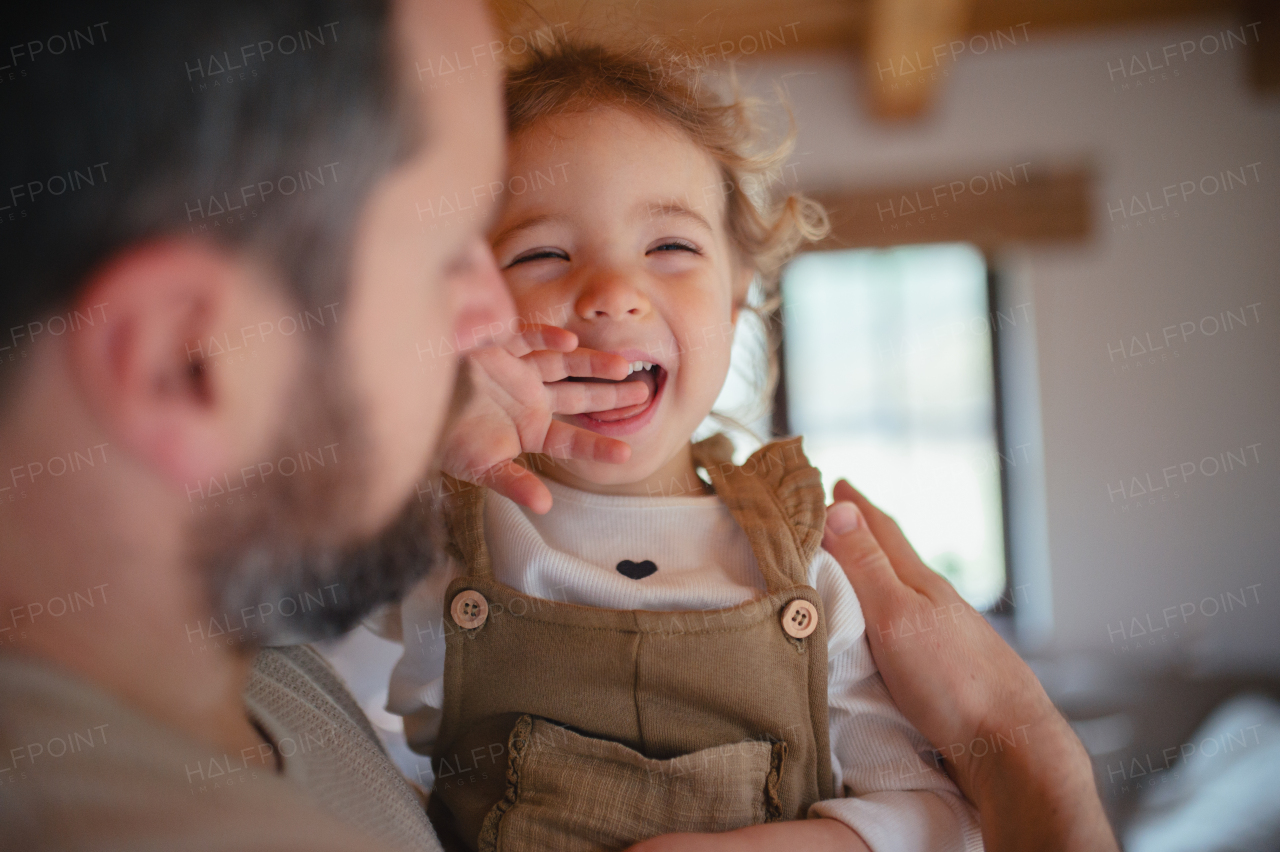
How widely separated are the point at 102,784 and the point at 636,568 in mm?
310

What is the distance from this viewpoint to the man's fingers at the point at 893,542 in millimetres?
498

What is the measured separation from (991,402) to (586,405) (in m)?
0.54

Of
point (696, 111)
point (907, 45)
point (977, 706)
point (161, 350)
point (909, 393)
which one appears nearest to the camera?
point (161, 350)

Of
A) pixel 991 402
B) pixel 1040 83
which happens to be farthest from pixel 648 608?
pixel 1040 83

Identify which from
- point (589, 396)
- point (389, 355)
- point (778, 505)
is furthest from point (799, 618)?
point (389, 355)

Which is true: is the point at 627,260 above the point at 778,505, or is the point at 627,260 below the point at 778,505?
above

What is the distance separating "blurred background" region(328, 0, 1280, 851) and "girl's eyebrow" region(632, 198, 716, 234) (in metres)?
0.13

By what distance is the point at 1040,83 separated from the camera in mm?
1451

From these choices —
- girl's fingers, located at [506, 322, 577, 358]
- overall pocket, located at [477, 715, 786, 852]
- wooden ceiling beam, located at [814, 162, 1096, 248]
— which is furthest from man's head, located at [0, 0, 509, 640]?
wooden ceiling beam, located at [814, 162, 1096, 248]

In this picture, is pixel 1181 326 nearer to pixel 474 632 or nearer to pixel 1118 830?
pixel 1118 830

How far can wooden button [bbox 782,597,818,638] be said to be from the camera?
0.42 meters

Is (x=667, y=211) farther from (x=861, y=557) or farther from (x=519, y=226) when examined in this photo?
(x=861, y=557)

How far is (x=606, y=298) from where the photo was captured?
39 cm

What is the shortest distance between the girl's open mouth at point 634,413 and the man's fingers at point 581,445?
0.20 feet
